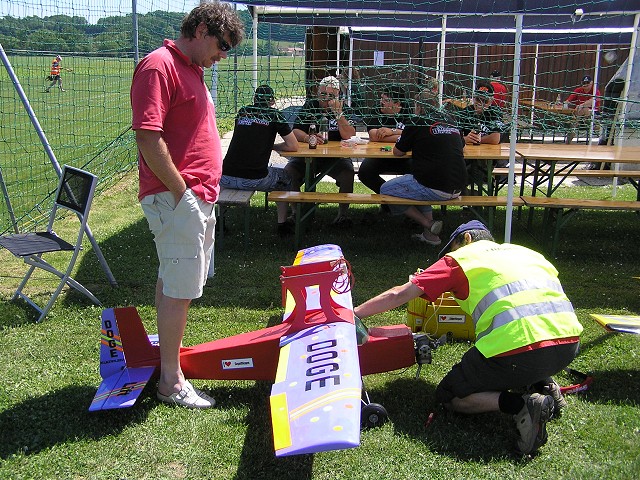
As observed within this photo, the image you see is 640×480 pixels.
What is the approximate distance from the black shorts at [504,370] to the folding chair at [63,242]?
9.16 feet

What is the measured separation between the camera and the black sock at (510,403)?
Result: 10.4ft

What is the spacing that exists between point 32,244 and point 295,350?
255 cm

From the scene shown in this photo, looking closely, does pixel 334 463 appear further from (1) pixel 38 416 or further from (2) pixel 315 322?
(1) pixel 38 416

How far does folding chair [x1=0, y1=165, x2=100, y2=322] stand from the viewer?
14.9 ft

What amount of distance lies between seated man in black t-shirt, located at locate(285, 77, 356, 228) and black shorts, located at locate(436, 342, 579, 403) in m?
3.97

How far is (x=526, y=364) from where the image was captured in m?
3.09

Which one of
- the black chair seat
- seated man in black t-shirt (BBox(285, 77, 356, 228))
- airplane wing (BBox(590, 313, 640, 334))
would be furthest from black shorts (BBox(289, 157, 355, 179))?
airplane wing (BBox(590, 313, 640, 334))

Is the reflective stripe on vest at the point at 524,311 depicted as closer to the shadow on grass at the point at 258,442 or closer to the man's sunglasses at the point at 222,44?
the shadow on grass at the point at 258,442

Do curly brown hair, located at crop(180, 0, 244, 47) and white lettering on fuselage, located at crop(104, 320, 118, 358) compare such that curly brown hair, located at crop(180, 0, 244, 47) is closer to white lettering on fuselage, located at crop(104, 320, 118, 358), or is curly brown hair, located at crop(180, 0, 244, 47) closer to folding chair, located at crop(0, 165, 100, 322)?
white lettering on fuselage, located at crop(104, 320, 118, 358)

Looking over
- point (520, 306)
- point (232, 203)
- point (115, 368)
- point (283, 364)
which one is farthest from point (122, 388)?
point (232, 203)

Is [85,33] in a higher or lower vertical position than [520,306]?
higher

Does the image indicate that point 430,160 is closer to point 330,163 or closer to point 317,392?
point 330,163

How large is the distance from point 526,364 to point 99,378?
2.41 metres

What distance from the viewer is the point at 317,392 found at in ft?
8.98
